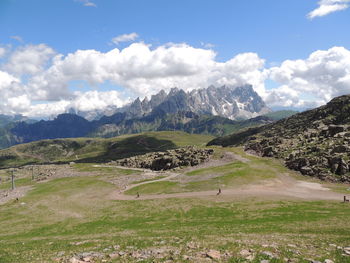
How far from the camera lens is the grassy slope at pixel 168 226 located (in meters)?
26.6

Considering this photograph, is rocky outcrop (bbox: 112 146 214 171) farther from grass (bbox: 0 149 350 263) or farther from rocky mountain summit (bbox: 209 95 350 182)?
grass (bbox: 0 149 350 263)

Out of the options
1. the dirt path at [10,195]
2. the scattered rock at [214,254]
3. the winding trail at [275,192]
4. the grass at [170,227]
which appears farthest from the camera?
the dirt path at [10,195]

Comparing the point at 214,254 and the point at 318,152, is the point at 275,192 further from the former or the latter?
the point at 214,254

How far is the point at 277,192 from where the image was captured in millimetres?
61062

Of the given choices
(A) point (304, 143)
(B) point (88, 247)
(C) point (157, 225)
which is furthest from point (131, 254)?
(A) point (304, 143)

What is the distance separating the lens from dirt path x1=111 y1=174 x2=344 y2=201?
184 feet

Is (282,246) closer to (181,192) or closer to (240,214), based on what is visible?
(240,214)

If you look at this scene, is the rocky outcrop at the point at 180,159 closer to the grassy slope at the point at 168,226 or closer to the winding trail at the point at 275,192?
the winding trail at the point at 275,192

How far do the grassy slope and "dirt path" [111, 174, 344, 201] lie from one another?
547 centimetres

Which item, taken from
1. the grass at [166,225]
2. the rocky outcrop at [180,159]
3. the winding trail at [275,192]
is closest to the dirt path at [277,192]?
the winding trail at [275,192]

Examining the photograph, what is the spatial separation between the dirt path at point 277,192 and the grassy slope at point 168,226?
5468mm

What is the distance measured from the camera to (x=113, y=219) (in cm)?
5053

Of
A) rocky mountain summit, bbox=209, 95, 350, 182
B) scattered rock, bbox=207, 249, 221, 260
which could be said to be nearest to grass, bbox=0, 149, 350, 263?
scattered rock, bbox=207, 249, 221, 260

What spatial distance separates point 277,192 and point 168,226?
33613mm
